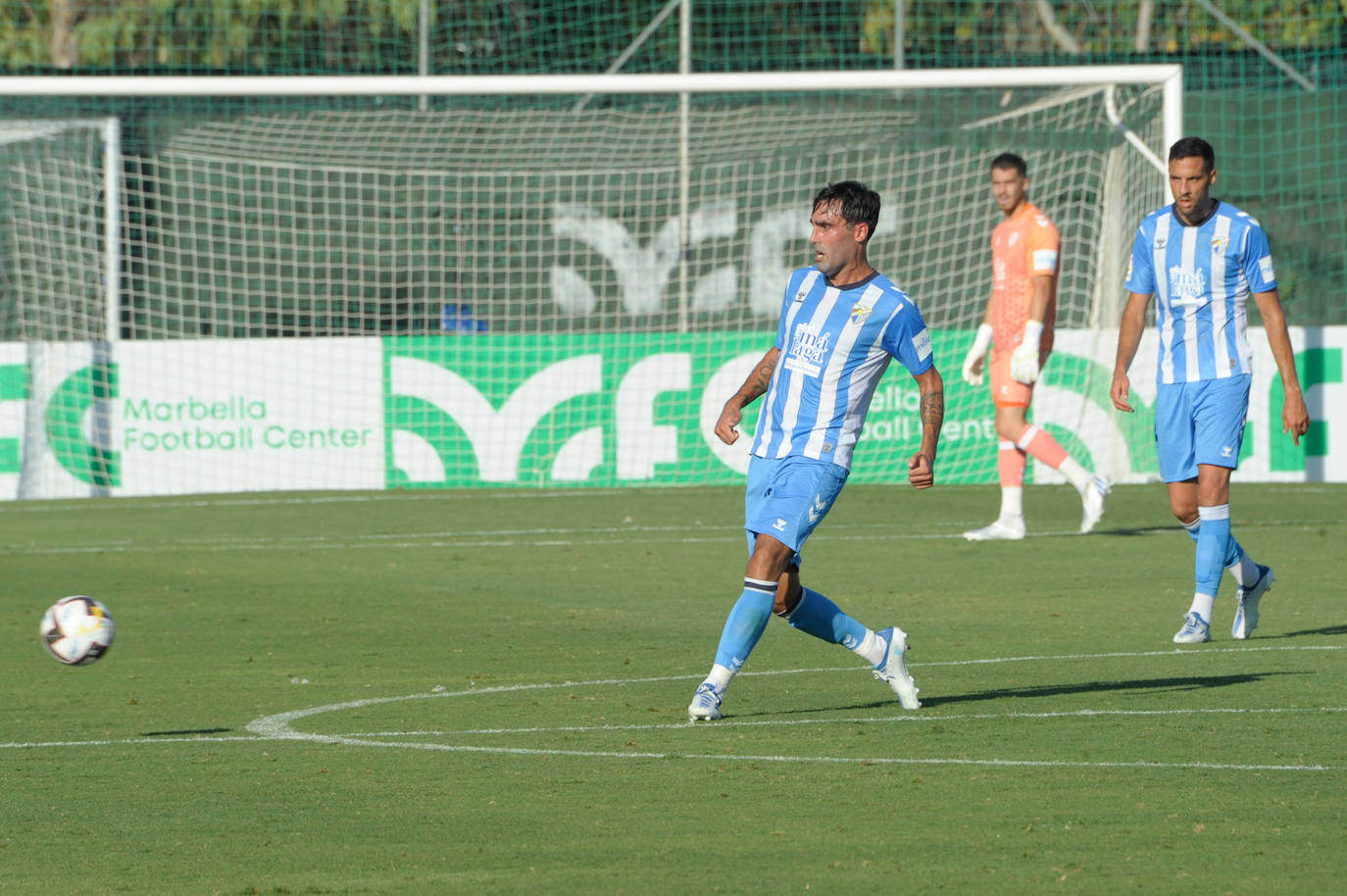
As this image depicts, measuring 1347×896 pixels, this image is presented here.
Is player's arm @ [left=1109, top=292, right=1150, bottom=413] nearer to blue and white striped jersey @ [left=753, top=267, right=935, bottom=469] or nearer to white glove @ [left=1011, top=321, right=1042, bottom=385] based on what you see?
blue and white striped jersey @ [left=753, top=267, right=935, bottom=469]

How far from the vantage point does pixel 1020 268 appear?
39.6 ft

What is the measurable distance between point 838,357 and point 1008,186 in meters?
5.61

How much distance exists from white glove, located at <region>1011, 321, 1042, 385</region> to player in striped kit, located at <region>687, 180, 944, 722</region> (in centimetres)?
512

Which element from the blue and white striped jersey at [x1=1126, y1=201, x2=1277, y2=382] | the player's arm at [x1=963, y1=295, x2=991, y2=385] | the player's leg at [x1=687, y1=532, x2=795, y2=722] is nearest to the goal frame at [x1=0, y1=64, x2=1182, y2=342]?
the player's arm at [x1=963, y1=295, x2=991, y2=385]

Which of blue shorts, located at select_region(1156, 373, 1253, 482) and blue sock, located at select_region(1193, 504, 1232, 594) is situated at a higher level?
blue shorts, located at select_region(1156, 373, 1253, 482)

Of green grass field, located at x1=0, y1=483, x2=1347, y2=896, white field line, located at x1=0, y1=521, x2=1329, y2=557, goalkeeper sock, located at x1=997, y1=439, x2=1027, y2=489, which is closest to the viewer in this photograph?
green grass field, located at x1=0, y1=483, x2=1347, y2=896

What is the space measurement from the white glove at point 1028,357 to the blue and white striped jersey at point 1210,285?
Answer: 11.0 ft

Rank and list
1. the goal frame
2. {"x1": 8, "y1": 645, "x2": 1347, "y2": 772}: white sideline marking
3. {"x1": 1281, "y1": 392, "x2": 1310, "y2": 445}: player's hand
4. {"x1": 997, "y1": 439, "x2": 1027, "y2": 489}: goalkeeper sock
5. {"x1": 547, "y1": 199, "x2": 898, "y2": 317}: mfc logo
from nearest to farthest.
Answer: {"x1": 8, "y1": 645, "x2": 1347, "y2": 772}: white sideline marking, {"x1": 1281, "y1": 392, "x2": 1310, "y2": 445}: player's hand, {"x1": 997, "y1": 439, "x2": 1027, "y2": 489}: goalkeeper sock, the goal frame, {"x1": 547, "y1": 199, "x2": 898, "y2": 317}: mfc logo

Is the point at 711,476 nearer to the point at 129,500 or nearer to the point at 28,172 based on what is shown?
the point at 129,500

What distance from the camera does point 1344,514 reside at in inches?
562

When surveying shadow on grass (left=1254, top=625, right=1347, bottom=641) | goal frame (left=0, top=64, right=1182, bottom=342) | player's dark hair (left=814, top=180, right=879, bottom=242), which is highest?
goal frame (left=0, top=64, right=1182, bottom=342)

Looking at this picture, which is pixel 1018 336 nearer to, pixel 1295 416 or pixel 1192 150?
pixel 1295 416

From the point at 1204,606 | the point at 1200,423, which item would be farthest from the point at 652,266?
the point at 1204,606

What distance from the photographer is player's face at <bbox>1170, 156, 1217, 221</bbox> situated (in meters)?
7.94
